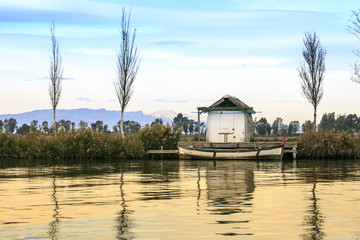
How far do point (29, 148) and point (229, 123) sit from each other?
19.0 meters

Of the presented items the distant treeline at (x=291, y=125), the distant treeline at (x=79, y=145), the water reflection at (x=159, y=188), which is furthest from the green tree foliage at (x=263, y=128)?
the water reflection at (x=159, y=188)

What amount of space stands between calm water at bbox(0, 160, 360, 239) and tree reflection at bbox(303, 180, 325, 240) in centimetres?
2

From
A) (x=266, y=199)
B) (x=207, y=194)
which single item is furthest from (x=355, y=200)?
(x=207, y=194)

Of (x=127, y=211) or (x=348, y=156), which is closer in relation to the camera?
(x=127, y=211)

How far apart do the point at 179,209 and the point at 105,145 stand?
86.6 feet

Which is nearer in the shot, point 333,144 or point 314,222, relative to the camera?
point 314,222

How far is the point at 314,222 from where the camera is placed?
11.4 metres

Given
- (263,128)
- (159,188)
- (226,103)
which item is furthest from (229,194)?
(263,128)

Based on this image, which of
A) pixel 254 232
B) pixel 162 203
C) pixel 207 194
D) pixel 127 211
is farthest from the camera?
pixel 207 194

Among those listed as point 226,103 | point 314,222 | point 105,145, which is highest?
point 226,103

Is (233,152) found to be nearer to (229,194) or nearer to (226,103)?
(226,103)

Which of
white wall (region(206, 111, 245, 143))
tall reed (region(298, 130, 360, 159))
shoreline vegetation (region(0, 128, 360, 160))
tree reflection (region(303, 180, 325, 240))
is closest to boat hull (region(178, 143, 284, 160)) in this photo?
shoreline vegetation (region(0, 128, 360, 160))

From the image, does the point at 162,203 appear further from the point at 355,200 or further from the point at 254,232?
the point at 355,200

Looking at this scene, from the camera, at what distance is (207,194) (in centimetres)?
1666
